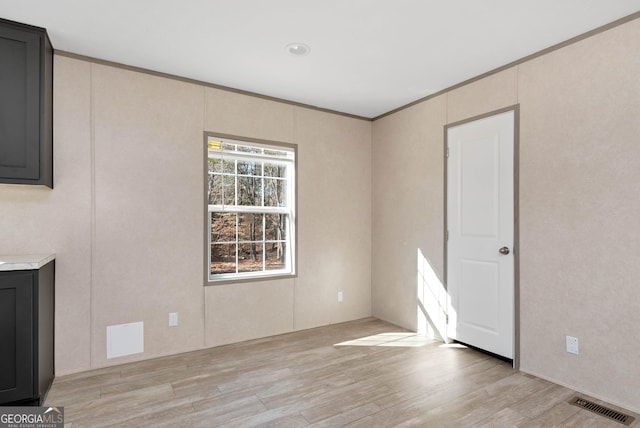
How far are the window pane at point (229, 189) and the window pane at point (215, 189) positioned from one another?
43mm

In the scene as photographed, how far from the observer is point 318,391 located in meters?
2.63

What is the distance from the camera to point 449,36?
2.65 m

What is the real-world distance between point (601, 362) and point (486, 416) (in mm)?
955

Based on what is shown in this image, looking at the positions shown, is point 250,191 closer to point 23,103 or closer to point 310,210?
point 310,210

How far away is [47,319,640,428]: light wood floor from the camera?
226cm

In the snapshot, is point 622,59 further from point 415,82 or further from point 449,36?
point 415,82

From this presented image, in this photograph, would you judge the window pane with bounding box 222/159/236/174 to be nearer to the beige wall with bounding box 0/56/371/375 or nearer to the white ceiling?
the beige wall with bounding box 0/56/371/375

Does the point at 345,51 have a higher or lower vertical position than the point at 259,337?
higher

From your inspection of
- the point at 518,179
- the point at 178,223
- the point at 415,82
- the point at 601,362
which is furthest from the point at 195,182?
the point at 601,362

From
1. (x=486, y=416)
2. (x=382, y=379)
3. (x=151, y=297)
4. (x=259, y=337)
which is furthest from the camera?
(x=259, y=337)

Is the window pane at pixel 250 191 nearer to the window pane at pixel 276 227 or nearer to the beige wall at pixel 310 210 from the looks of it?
the window pane at pixel 276 227

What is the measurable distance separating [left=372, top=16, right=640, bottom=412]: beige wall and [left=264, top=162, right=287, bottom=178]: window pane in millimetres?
2016

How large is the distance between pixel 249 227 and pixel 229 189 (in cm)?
46

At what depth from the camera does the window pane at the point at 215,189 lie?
365 cm
